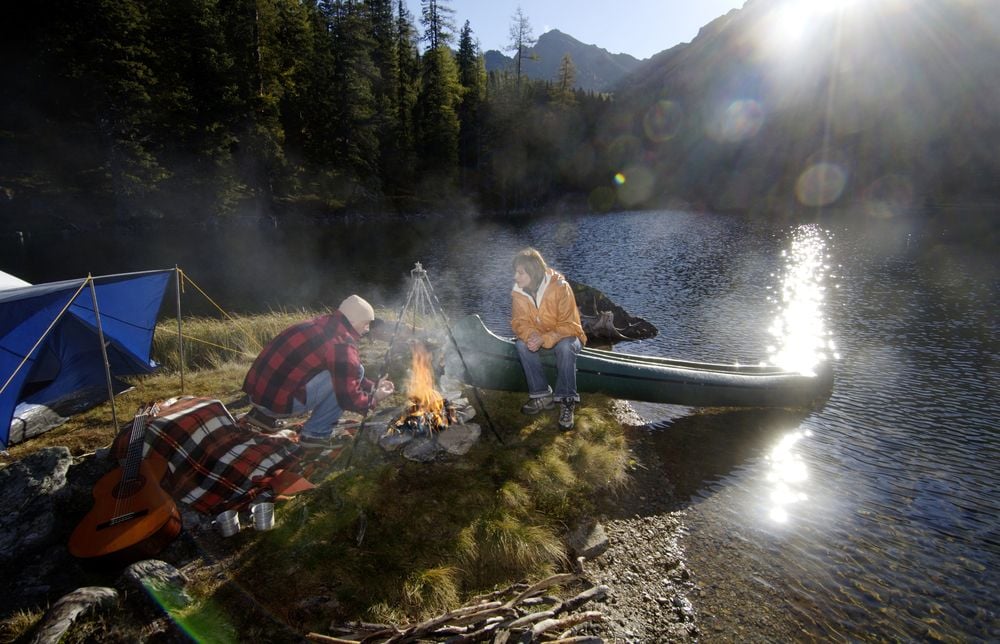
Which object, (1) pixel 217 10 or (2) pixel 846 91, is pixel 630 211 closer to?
(1) pixel 217 10

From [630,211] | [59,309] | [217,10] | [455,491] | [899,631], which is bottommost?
[899,631]

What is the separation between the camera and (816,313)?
18234 mm

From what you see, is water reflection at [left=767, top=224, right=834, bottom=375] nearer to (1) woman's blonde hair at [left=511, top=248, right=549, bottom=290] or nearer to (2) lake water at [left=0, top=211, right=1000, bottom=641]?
(2) lake water at [left=0, top=211, right=1000, bottom=641]

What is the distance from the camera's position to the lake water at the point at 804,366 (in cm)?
570

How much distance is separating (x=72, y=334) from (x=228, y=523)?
6.36 m

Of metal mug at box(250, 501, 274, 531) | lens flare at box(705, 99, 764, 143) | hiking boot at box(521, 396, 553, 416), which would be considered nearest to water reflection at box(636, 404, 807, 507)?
hiking boot at box(521, 396, 553, 416)

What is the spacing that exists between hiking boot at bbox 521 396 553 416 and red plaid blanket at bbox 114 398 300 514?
385cm

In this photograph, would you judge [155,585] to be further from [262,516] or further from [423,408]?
[423,408]

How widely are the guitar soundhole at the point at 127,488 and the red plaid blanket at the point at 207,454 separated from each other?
0.29 meters

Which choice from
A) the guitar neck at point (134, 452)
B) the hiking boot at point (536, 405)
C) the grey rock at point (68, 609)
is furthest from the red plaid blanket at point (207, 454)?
the hiking boot at point (536, 405)

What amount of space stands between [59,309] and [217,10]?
4515 cm

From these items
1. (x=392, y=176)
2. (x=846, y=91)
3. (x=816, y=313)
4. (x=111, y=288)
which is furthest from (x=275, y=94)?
(x=846, y=91)

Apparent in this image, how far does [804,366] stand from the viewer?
1138cm

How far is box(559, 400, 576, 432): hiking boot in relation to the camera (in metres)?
7.59
